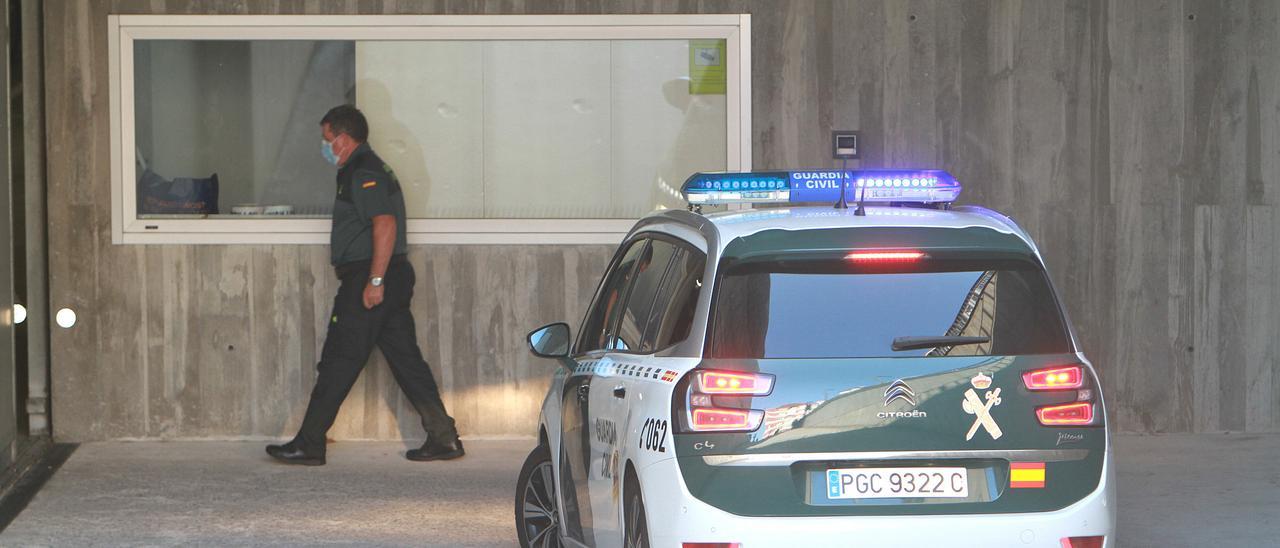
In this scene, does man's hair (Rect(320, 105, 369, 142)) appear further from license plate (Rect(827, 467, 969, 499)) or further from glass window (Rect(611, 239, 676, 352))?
license plate (Rect(827, 467, 969, 499))

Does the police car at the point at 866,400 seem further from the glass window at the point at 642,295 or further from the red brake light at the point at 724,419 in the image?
the glass window at the point at 642,295

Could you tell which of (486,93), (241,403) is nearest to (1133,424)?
(486,93)

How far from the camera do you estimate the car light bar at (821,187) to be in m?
5.57

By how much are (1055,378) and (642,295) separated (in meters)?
1.51

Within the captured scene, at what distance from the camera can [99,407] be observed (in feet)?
32.6

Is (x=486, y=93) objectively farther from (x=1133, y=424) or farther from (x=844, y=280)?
(x=844, y=280)

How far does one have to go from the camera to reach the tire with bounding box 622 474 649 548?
4836 mm

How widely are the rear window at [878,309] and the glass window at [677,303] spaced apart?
0.16m

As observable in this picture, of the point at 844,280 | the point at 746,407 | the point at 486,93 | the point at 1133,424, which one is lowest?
the point at 1133,424

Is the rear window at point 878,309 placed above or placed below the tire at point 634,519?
above

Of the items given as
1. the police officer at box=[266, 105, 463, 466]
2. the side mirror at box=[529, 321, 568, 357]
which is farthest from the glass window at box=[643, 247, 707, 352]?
the police officer at box=[266, 105, 463, 466]

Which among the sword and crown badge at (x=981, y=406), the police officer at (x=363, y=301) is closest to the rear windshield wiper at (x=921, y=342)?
the sword and crown badge at (x=981, y=406)

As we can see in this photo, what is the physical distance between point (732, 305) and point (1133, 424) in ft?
19.7

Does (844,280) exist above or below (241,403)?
above
